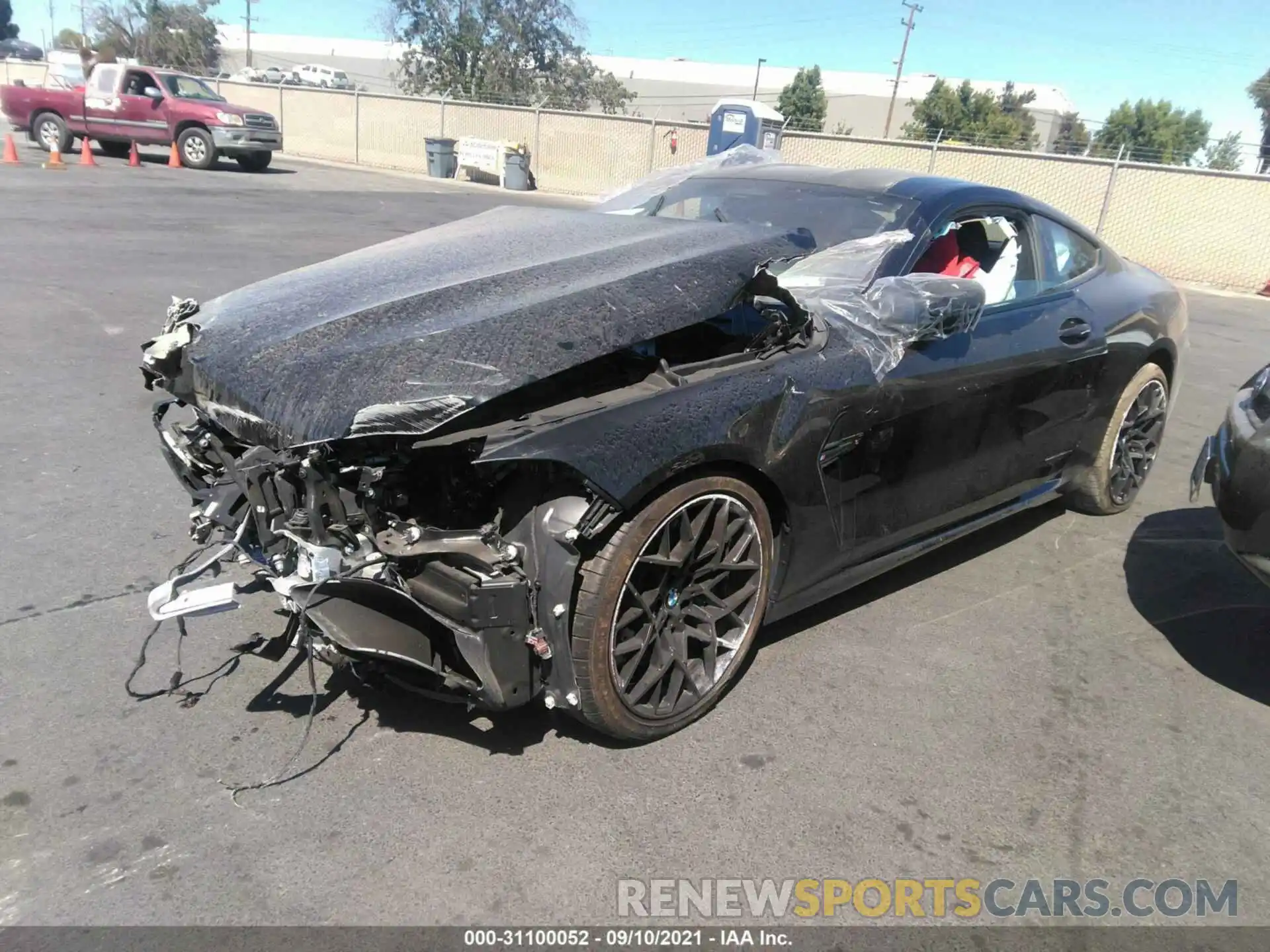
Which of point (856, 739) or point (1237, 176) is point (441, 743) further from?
point (1237, 176)

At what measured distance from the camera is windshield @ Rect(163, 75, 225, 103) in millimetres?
20562

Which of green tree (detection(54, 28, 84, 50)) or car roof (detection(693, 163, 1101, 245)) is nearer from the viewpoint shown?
car roof (detection(693, 163, 1101, 245))

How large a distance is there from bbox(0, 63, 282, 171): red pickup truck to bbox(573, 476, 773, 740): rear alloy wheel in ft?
69.4

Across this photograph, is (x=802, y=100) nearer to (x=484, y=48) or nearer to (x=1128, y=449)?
(x=484, y=48)

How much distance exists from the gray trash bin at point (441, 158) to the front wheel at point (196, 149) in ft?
21.7

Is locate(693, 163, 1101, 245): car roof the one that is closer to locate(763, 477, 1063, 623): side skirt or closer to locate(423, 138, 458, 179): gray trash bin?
locate(763, 477, 1063, 623): side skirt

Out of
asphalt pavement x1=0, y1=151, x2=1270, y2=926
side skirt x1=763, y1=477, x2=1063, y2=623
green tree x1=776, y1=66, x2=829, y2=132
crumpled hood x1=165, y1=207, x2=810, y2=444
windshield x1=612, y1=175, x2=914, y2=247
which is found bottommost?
asphalt pavement x1=0, y1=151, x2=1270, y2=926

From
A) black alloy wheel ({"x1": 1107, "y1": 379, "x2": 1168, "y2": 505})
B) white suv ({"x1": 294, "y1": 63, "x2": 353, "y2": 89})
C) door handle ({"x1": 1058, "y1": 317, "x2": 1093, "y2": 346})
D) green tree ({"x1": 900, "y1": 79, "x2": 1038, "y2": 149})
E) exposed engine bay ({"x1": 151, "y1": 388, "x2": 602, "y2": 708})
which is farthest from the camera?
green tree ({"x1": 900, "y1": 79, "x2": 1038, "y2": 149})

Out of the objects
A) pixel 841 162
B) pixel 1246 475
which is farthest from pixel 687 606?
pixel 841 162

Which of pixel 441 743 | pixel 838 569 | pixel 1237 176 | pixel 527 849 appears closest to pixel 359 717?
pixel 441 743

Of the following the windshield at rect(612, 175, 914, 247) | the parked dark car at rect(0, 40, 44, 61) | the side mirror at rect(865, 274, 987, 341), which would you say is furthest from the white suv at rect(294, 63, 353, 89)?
the side mirror at rect(865, 274, 987, 341)

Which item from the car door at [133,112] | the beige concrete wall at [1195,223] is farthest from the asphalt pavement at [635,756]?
the car door at [133,112]

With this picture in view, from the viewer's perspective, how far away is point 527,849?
243 cm

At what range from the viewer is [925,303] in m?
3.35
